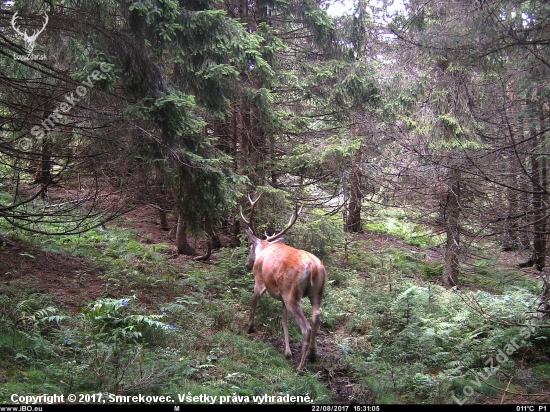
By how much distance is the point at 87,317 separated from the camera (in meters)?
6.76

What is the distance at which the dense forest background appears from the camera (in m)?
6.06

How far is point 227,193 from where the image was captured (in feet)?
28.7

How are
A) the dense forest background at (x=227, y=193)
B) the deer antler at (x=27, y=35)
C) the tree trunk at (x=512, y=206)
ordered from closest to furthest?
the dense forest background at (x=227, y=193) < the tree trunk at (x=512, y=206) < the deer antler at (x=27, y=35)

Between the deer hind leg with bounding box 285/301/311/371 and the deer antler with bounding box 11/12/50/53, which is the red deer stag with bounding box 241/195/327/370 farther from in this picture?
the deer antler with bounding box 11/12/50/53

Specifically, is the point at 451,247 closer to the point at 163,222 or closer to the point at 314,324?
the point at 314,324

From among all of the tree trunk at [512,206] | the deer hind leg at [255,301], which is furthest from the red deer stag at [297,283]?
the tree trunk at [512,206]

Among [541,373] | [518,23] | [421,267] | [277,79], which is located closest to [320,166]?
[277,79]

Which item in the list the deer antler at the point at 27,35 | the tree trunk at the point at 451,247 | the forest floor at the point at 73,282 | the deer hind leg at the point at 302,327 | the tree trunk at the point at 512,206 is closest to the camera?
the tree trunk at the point at 512,206

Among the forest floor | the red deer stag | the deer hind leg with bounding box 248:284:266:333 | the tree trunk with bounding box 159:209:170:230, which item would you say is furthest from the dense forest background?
the tree trunk with bounding box 159:209:170:230

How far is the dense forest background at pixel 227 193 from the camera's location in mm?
6059

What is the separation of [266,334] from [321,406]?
3.15 metres

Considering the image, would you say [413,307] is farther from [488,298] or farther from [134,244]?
[134,244]

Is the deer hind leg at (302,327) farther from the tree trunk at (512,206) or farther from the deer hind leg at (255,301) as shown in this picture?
the tree trunk at (512,206)

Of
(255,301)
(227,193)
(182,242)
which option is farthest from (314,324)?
(182,242)
